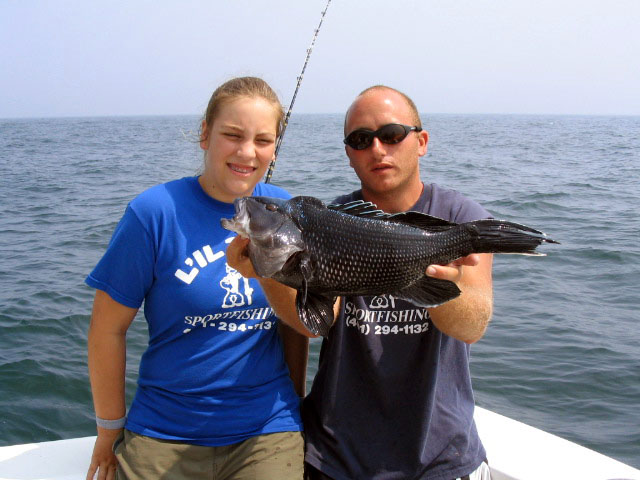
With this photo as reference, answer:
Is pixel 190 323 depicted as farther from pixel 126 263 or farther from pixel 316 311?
pixel 316 311

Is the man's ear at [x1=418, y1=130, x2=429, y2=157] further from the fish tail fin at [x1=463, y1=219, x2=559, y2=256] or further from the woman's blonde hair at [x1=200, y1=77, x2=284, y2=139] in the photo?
the fish tail fin at [x1=463, y1=219, x2=559, y2=256]

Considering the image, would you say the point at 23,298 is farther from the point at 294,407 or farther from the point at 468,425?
the point at 468,425

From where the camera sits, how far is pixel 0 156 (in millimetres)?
31047

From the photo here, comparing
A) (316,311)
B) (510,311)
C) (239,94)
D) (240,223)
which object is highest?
(239,94)

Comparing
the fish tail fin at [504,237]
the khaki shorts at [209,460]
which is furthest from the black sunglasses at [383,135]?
the khaki shorts at [209,460]

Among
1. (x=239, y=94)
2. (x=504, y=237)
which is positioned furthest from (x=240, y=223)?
(x=504, y=237)

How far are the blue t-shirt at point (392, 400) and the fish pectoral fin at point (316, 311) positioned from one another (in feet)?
2.08

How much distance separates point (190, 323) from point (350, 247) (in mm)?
1081

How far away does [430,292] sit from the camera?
101 inches

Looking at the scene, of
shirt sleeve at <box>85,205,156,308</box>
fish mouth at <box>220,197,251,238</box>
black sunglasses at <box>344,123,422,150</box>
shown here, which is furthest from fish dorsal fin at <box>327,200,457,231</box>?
shirt sleeve at <box>85,205,156,308</box>

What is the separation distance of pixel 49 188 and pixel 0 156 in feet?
47.5

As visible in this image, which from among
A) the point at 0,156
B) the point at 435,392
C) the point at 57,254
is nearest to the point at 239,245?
the point at 435,392

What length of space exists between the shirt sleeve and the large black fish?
2.52 feet

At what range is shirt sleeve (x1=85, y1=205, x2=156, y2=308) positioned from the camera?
9.68 feet
